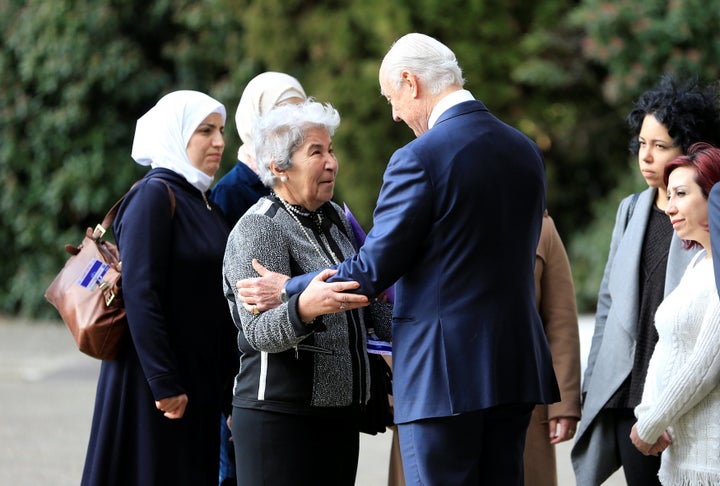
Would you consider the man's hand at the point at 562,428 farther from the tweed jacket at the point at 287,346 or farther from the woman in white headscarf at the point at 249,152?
the woman in white headscarf at the point at 249,152

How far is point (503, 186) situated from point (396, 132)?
8.41 meters

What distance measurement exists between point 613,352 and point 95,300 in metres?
1.81

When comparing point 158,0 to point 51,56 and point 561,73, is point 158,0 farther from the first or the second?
point 561,73

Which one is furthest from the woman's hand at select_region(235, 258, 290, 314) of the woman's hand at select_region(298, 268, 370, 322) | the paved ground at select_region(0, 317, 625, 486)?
the paved ground at select_region(0, 317, 625, 486)

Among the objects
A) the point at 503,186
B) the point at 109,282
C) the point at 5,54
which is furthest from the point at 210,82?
the point at 503,186

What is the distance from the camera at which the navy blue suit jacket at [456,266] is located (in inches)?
121

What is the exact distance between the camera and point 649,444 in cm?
354

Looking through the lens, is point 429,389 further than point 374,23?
No

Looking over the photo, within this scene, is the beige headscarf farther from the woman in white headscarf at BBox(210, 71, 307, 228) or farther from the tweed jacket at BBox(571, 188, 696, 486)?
the tweed jacket at BBox(571, 188, 696, 486)

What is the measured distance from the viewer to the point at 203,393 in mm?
3949

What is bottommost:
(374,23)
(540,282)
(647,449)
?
(647,449)

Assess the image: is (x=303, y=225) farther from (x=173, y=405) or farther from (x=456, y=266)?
(x=173, y=405)

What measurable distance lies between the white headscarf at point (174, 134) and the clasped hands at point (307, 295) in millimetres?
872

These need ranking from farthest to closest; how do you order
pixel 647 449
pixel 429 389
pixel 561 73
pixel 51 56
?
pixel 51 56
pixel 561 73
pixel 647 449
pixel 429 389
